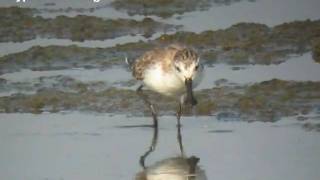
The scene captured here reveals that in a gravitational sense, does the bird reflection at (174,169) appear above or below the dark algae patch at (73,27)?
below

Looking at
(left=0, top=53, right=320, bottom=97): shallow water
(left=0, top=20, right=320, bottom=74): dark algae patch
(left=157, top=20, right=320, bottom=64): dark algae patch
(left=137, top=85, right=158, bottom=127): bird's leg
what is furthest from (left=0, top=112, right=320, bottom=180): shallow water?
(left=157, top=20, right=320, bottom=64): dark algae patch

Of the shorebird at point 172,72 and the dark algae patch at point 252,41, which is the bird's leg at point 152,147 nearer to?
the shorebird at point 172,72

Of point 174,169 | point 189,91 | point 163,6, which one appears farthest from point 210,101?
point 163,6

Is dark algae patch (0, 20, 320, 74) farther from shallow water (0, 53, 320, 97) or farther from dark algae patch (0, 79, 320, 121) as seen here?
dark algae patch (0, 79, 320, 121)

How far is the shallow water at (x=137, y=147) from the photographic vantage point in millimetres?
10359

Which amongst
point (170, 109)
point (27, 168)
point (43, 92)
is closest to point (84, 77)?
point (43, 92)

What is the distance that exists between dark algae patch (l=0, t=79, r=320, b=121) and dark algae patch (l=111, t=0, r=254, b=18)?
205 inches

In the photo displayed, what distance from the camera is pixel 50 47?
55.7 feet

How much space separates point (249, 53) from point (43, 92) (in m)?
3.36

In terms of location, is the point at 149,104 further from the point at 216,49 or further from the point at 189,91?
the point at 216,49

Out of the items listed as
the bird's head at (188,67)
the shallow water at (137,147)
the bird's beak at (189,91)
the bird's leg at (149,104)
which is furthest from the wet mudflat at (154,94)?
the bird's head at (188,67)

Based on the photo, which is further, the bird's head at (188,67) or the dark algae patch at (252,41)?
the dark algae patch at (252,41)

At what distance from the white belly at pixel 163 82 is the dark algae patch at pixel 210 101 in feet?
2.52

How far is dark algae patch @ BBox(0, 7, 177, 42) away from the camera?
18109 millimetres
